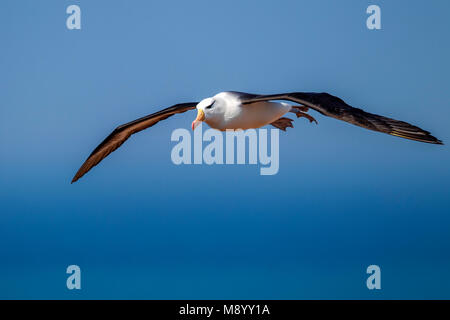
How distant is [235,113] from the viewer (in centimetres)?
533

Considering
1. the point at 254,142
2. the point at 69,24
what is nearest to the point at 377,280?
the point at 254,142

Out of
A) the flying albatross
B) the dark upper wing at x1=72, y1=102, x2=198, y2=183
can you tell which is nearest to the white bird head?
the flying albatross

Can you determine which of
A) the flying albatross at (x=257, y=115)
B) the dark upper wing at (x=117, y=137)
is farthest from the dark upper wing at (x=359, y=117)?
the dark upper wing at (x=117, y=137)

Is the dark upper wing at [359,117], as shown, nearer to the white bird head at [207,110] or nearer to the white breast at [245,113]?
the white breast at [245,113]

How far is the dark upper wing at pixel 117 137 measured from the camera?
6.00 meters

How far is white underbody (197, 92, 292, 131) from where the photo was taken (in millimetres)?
5312

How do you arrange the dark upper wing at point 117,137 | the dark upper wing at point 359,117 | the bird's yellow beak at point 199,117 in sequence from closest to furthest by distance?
the dark upper wing at point 359,117 < the bird's yellow beak at point 199,117 < the dark upper wing at point 117,137

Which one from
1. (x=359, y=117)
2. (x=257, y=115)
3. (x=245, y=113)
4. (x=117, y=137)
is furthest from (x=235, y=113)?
(x=117, y=137)

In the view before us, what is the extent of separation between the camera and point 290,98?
4.85m

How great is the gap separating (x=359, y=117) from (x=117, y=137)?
2.62 meters

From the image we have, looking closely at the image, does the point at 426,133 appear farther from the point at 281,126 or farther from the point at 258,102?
the point at 281,126

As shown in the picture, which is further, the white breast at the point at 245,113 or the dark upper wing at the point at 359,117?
the white breast at the point at 245,113

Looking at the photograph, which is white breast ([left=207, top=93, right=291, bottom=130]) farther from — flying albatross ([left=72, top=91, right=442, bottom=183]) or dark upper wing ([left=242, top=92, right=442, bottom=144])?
dark upper wing ([left=242, top=92, right=442, bottom=144])

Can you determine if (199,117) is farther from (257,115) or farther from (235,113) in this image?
(257,115)
